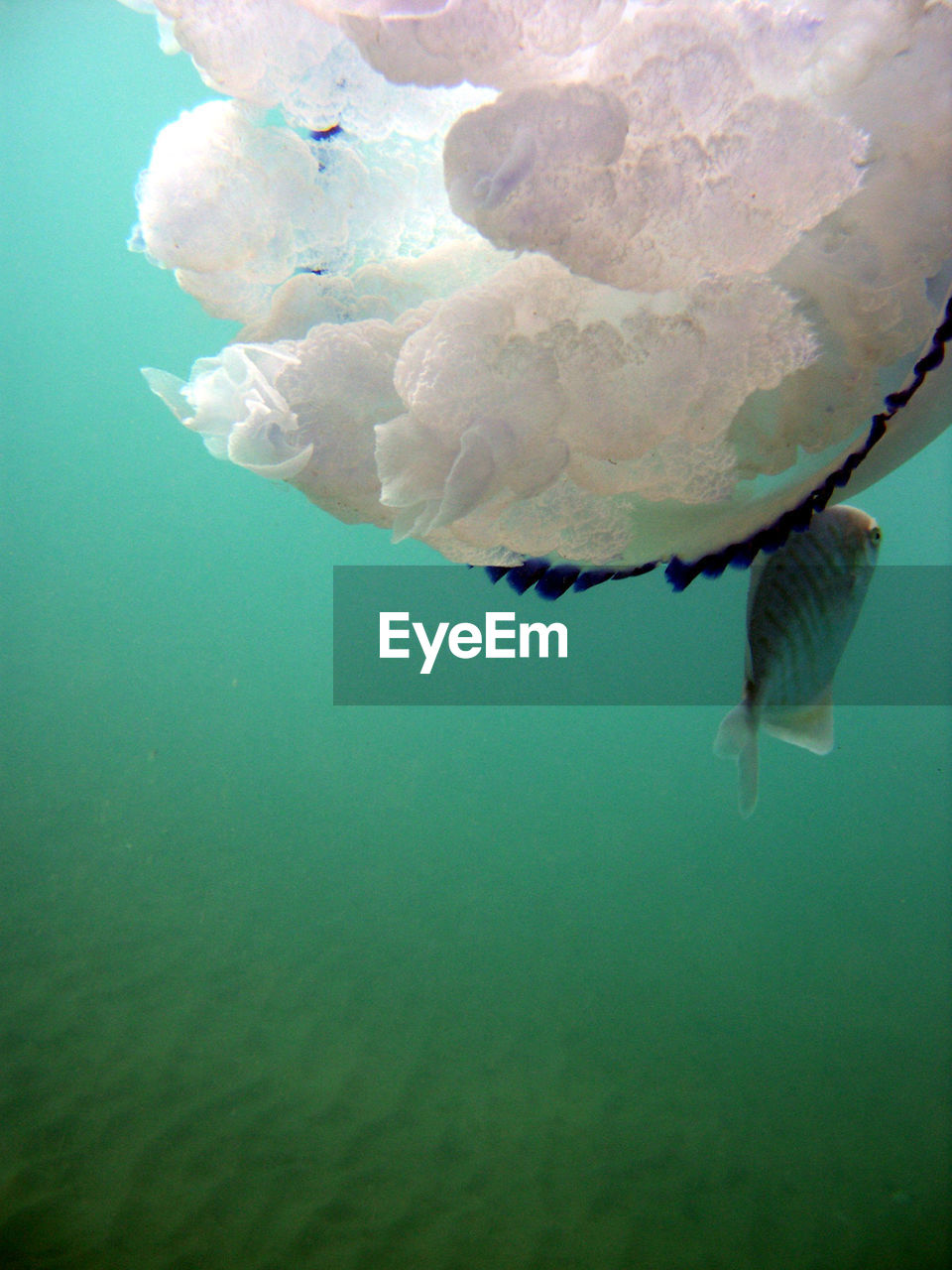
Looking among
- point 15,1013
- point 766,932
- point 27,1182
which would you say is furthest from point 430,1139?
point 766,932

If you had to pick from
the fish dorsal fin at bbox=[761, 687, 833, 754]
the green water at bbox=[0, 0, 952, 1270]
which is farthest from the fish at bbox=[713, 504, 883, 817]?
the green water at bbox=[0, 0, 952, 1270]

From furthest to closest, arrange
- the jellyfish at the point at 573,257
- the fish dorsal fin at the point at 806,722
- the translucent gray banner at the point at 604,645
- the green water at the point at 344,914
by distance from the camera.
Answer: the translucent gray banner at the point at 604,645, the green water at the point at 344,914, the fish dorsal fin at the point at 806,722, the jellyfish at the point at 573,257

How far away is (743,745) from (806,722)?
0.09m

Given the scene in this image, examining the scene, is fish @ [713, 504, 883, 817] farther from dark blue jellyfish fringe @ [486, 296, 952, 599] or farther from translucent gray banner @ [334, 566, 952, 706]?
translucent gray banner @ [334, 566, 952, 706]

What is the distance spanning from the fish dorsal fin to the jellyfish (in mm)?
306

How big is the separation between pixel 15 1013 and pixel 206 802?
7664mm

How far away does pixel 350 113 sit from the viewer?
0.73m

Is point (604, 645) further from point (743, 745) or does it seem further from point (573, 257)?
point (573, 257)

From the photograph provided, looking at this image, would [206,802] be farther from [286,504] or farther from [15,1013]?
[15,1013]

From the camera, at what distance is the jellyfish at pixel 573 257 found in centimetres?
52

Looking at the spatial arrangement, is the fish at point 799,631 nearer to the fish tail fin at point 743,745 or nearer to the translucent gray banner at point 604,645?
the fish tail fin at point 743,745

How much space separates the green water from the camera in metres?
3.88

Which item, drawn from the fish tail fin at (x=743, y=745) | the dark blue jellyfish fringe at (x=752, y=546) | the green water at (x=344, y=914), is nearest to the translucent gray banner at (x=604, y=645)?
the green water at (x=344, y=914)

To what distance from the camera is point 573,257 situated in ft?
1.73
